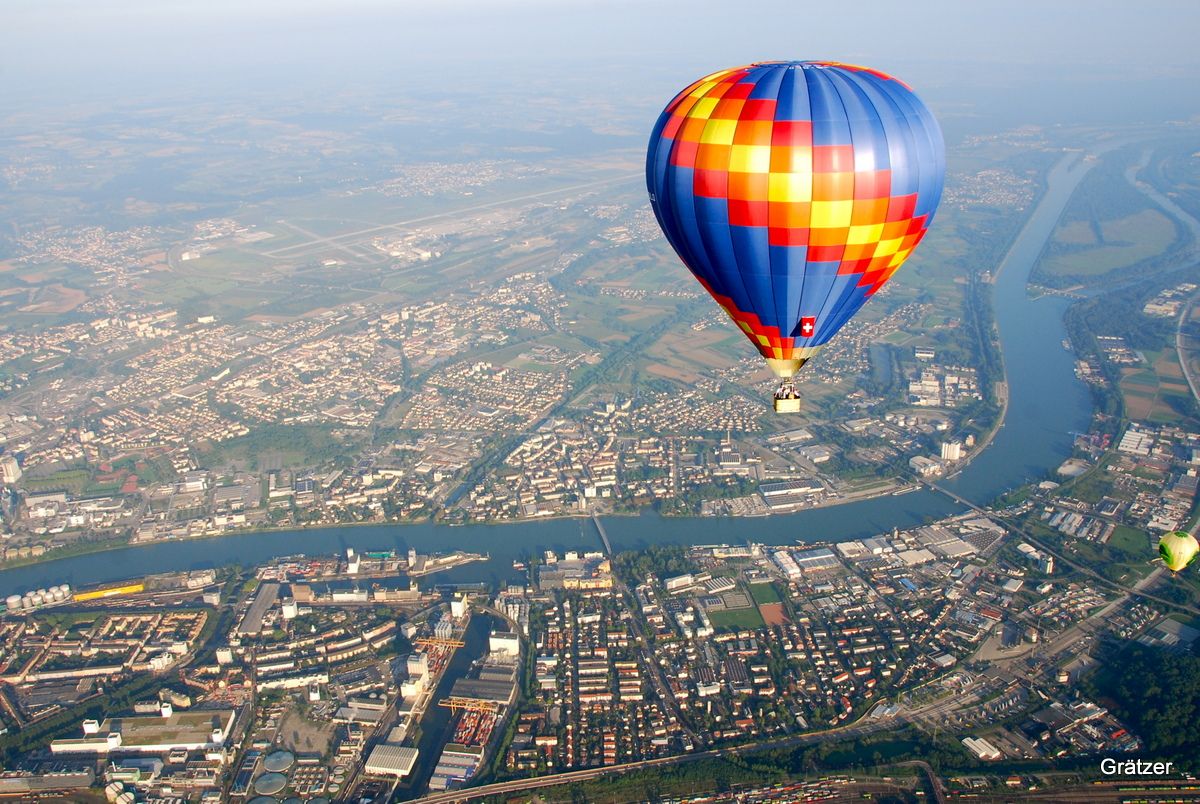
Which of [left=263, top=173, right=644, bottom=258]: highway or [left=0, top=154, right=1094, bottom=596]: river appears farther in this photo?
[left=263, top=173, right=644, bottom=258]: highway

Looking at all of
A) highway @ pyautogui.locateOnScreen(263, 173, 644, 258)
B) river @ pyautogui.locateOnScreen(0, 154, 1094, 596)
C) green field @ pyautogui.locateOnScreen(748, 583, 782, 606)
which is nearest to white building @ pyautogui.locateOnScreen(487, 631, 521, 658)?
river @ pyautogui.locateOnScreen(0, 154, 1094, 596)

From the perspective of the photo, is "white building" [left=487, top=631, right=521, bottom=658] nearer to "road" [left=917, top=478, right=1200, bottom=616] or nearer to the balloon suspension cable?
the balloon suspension cable

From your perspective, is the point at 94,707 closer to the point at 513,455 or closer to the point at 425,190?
the point at 513,455

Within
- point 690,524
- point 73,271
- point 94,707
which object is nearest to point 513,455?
point 690,524

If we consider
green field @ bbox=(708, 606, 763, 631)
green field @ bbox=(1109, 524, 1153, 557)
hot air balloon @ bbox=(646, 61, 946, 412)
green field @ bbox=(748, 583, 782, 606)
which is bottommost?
green field @ bbox=(708, 606, 763, 631)

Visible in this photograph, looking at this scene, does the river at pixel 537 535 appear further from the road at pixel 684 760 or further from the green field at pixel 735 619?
the road at pixel 684 760

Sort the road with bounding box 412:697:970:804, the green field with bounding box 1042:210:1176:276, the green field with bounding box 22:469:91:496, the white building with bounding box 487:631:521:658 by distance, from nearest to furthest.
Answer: the road with bounding box 412:697:970:804, the white building with bounding box 487:631:521:658, the green field with bounding box 22:469:91:496, the green field with bounding box 1042:210:1176:276
